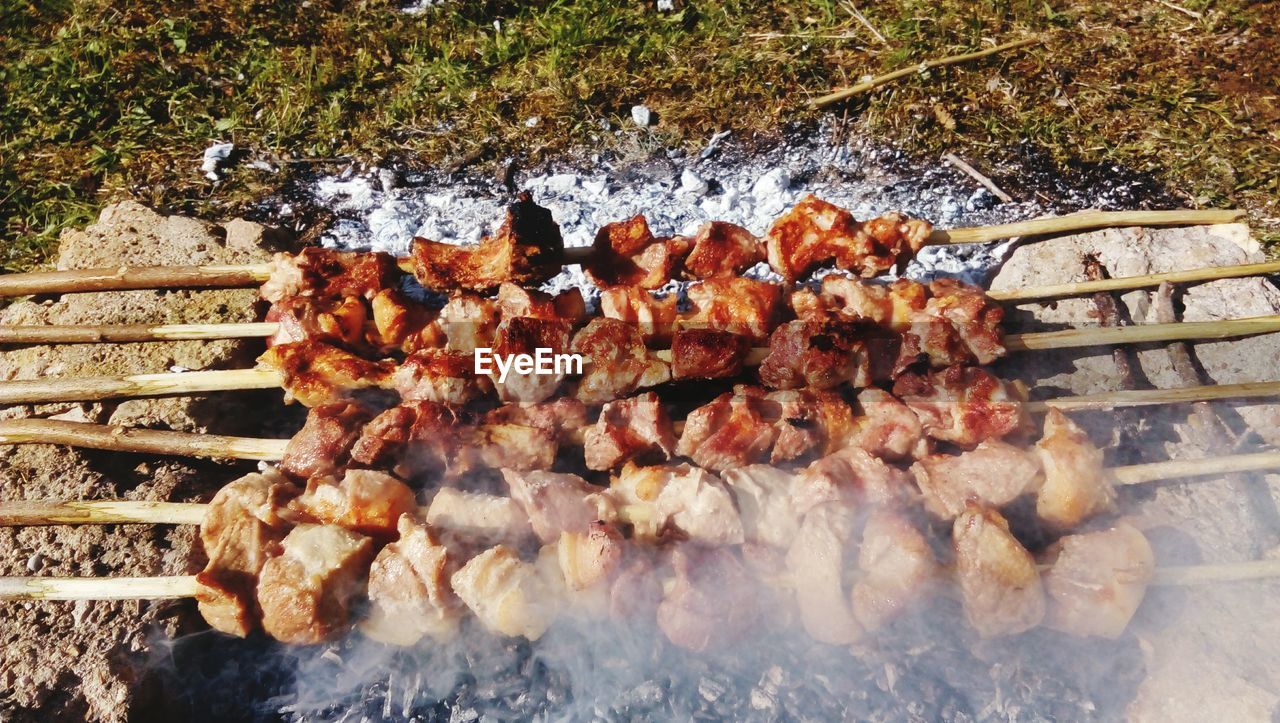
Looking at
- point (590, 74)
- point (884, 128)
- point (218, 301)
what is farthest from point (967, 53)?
point (218, 301)

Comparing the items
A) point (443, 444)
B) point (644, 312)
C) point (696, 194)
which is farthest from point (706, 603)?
point (696, 194)

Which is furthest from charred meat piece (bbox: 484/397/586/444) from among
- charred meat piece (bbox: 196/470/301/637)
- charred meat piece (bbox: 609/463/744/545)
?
charred meat piece (bbox: 196/470/301/637)

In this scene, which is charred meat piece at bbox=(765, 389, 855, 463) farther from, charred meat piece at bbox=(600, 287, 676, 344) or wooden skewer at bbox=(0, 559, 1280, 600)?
wooden skewer at bbox=(0, 559, 1280, 600)

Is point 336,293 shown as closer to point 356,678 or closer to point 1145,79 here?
point 356,678

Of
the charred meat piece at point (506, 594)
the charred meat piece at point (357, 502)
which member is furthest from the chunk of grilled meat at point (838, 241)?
the charred meat piece at point (357, 502)

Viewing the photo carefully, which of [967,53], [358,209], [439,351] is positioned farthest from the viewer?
[967,53]

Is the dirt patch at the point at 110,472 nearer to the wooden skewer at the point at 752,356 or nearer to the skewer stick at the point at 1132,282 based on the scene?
the wooden skewer at the point at 752,356

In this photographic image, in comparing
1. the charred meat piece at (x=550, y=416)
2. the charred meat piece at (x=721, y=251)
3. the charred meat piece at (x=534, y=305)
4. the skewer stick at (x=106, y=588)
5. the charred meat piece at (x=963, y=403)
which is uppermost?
the charred meat piece at (x=721, y=251)
